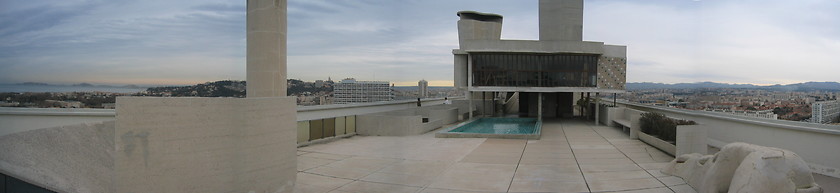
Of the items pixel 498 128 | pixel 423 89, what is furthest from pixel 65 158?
pixel 423 89

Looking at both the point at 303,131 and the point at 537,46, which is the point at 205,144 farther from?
the point at 537,46

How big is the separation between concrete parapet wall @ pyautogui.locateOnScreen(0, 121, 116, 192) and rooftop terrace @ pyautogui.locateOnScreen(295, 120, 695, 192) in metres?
3.28

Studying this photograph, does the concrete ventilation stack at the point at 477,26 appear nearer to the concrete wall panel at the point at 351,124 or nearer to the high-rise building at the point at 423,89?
the high-rise building at the point at 423,89

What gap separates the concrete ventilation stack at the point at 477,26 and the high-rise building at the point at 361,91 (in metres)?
15.3

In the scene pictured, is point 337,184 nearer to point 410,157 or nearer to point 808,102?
point 410,157

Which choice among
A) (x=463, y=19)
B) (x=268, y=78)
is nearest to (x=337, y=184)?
(x=268, y=78)

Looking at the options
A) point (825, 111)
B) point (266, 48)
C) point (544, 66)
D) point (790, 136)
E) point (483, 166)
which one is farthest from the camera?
point (544, 66)

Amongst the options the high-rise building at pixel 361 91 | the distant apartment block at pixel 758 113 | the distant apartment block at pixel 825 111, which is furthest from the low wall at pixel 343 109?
the distant apartment block at pixel 825 111

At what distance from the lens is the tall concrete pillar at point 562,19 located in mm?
32750

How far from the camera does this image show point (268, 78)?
47.7ft

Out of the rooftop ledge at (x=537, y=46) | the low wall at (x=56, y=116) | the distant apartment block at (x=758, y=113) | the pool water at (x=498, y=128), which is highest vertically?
the rooftop ledge at (x=537, y=46)

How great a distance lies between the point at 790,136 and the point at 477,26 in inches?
1304

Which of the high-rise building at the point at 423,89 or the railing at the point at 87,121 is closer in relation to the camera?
the railing at the point at 87,121

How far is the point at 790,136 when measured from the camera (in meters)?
11.7
